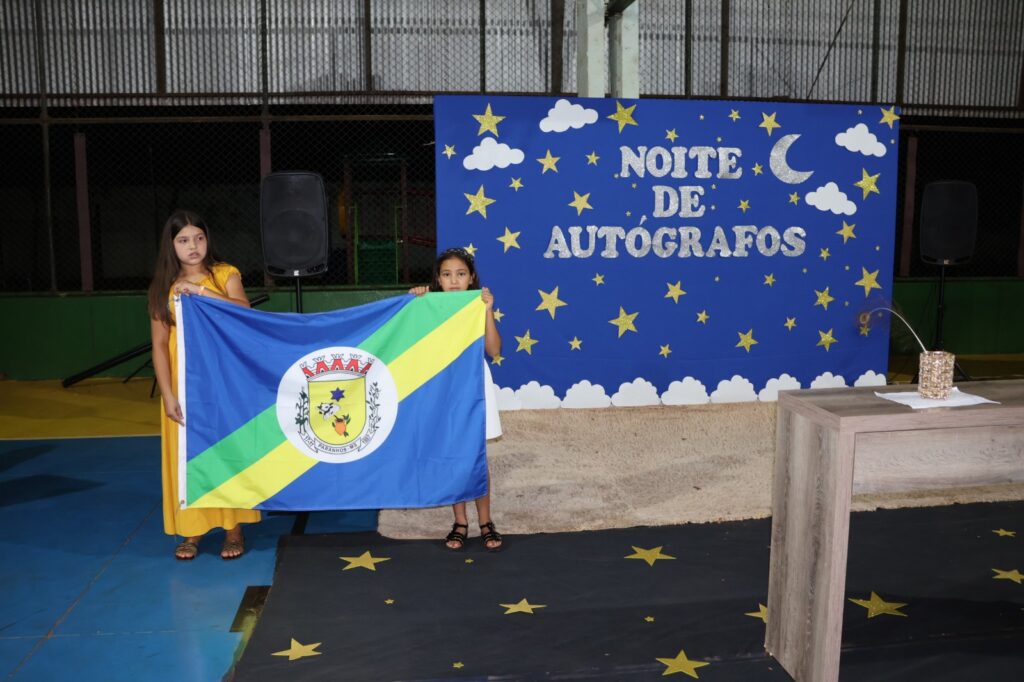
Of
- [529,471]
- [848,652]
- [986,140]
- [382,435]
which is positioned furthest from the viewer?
[986,140]

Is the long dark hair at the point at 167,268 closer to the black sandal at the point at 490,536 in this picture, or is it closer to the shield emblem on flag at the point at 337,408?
the shield emblem on flag at the point at 337,408

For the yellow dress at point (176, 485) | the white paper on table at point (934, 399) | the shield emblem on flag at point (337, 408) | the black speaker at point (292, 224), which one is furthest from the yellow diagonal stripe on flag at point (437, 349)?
the white paper on table at point (934, 399)

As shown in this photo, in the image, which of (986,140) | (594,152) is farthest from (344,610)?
(986,140)

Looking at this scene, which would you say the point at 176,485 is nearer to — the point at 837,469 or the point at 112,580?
the point at 112,580

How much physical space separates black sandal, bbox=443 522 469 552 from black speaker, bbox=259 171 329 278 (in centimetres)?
164

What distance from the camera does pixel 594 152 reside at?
17.0ft

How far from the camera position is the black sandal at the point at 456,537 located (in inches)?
134

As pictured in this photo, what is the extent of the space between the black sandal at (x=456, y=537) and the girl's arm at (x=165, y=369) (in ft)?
3.97

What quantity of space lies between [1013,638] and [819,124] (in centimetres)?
375

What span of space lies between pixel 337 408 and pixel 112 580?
43.9 inches

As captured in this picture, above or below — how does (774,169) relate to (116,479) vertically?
above

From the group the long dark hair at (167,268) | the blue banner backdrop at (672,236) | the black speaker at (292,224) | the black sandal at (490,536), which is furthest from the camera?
the blue banner backdrop at (672,236)

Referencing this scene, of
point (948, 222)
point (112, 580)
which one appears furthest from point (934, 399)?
point (948, 222)

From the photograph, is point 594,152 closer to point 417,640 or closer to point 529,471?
point 529,471
